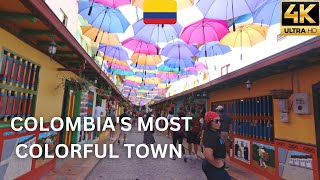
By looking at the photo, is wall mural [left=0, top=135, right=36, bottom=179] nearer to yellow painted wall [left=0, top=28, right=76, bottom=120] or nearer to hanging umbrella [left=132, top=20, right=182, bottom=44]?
yellow painted wall [left=0, top=28, right=76, bottom=120]

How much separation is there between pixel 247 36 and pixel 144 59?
20.1 ft

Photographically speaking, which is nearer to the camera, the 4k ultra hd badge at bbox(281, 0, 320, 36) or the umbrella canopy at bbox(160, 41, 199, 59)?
the 4k ultra hd badge at bbox(281, 0, 320, 36)

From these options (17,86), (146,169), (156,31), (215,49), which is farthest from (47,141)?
(215,49)

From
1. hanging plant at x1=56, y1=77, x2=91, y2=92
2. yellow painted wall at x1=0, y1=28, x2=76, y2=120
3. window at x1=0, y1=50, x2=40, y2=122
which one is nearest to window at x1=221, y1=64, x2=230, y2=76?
hanging plant at x1=56, y1=77, x2=91, y2=92

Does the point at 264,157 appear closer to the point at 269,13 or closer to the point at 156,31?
the point at 269,13

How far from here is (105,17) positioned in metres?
9.41

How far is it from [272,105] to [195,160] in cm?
409

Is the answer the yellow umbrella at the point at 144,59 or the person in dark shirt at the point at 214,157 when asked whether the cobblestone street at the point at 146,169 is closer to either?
the person in dark shirt at the point at 214,157

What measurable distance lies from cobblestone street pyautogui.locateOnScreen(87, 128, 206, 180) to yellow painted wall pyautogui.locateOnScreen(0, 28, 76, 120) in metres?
2.47

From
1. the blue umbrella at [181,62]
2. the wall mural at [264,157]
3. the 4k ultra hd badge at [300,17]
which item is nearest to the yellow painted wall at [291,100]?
the wall mural at [264,157]

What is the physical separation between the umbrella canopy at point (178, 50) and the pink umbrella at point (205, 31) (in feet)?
7.61

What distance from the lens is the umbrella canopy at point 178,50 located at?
12195 millimetres

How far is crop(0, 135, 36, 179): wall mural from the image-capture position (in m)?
4.72

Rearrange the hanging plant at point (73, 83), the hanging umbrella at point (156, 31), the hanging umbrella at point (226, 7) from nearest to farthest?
the hanging umbrella at point (226, 7)
the hanging plant at point (73, 83)
the hanging umbrella at point (156, 31)
